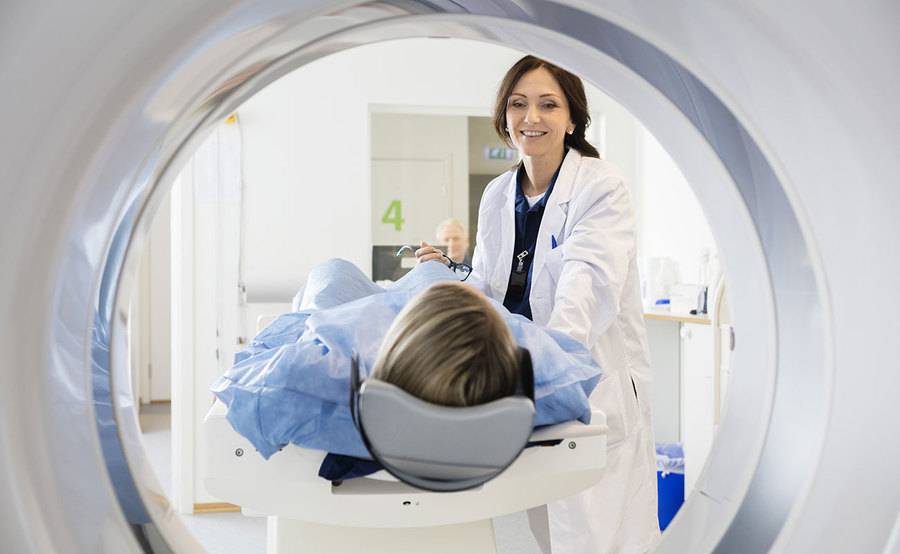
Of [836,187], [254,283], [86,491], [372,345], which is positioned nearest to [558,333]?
[372,345]

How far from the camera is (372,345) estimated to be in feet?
3.51

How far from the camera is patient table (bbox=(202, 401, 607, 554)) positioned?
1.02 metres

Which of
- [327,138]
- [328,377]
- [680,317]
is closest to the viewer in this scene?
[328,377]

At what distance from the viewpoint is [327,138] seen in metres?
3.82

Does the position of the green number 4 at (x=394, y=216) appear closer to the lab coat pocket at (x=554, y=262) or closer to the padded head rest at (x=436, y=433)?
the lab coat pocket at (x=554, y=262)

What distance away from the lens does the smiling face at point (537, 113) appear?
1804 mm

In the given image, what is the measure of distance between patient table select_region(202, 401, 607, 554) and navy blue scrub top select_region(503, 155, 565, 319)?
0.69 m

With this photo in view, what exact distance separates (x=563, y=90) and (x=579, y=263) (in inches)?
16.8

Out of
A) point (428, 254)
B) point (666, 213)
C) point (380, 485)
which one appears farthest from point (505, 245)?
point (666, 213)

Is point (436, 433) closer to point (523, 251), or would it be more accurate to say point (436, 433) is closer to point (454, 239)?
point (523, 251)

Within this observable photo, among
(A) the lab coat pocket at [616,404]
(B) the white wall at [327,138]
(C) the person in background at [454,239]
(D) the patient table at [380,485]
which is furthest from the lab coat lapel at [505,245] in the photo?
(B) the white wall at [327,138]

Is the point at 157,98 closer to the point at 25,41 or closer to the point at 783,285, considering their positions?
the point at 25,41

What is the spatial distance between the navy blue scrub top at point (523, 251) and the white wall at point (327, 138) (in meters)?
1.94

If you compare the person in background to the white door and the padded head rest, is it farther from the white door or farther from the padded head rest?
the white door
